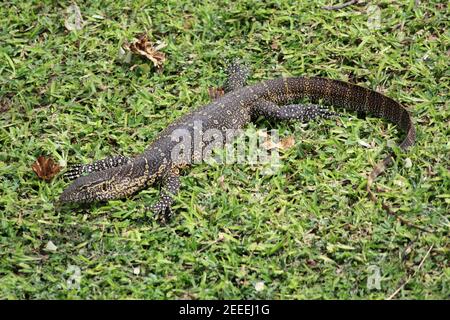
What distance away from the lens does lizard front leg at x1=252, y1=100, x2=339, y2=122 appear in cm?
791

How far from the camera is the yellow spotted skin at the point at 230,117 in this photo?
23.1ft

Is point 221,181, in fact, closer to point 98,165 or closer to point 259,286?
point 98,165

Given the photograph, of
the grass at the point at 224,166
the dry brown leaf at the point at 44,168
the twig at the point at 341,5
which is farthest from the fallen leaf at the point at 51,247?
the twig at the point at 341,5

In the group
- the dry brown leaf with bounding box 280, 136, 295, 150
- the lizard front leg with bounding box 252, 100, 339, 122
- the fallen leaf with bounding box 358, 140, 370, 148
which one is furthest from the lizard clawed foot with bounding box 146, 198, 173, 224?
the fallen leaf with bounding box 358, 140, 370, 148

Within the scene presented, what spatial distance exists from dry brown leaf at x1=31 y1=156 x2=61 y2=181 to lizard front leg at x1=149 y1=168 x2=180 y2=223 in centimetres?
118

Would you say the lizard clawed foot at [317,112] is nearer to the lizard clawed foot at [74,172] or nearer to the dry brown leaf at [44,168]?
the lizard clawed foot at [74,172]

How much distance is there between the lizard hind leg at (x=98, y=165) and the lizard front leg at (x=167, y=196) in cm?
51

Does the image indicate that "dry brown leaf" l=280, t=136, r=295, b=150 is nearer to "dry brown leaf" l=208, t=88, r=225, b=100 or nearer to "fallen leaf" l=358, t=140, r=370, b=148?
"fallen leaf" l=358, t=140, r=370, b=148

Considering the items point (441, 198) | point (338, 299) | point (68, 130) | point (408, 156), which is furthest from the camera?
point (68, 130)

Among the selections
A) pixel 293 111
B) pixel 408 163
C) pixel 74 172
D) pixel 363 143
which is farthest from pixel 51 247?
pixel 408 163

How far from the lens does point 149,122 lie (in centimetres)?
809
